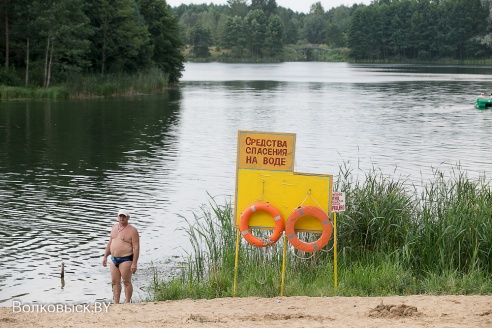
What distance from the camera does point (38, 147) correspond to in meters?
40.8

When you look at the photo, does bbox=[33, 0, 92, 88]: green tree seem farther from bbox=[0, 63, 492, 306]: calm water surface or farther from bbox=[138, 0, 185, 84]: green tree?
bbox=[138, 0, 185, 84]: green tree

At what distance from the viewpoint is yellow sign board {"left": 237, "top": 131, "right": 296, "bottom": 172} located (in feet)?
47.9

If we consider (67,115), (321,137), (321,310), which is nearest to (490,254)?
(321,310)

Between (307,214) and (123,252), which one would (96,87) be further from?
(307,214)

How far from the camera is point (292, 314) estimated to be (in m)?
12.8

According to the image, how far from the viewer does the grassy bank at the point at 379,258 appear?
48.6 ft

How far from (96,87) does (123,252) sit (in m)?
58.0

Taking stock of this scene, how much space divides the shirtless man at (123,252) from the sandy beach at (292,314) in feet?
5.46

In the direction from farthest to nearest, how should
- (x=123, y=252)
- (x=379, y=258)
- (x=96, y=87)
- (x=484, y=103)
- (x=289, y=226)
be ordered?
(x=96, y=87), (x=484, y=103), (x=379, y=258), (x=123, y=252), (x=289, y=226)

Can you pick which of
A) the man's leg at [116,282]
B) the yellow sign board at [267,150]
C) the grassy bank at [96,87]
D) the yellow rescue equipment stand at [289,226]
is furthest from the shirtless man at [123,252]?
the grassy bank at [96,87]

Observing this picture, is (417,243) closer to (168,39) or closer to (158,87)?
(158,87)

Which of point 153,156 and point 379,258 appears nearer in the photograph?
point 379,258

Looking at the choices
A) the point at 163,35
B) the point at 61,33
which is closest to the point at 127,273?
the point at 61,33

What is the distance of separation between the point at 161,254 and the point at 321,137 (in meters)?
27.1
